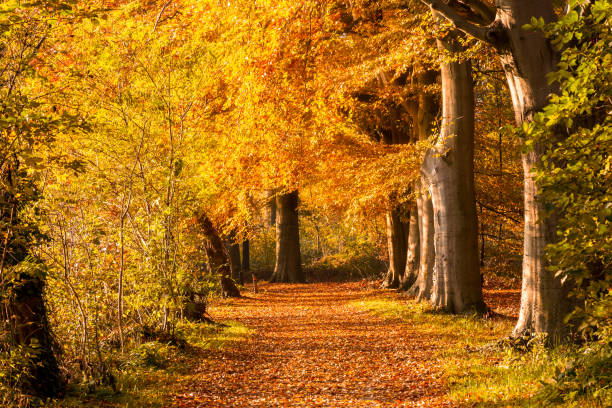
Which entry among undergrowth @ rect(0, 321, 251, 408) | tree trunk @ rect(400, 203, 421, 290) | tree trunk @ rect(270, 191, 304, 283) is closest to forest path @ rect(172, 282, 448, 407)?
undergrowth @ rect(0, 321, 251, 408)

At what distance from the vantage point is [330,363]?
9.45 metres

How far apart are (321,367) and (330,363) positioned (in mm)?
297

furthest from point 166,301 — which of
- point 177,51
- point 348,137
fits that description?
point 348,137

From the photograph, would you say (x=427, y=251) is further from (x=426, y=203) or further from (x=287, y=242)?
(x=287, y=242)

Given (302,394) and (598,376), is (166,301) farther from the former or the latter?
(598,376)

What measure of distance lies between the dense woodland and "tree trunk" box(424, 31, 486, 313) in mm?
46

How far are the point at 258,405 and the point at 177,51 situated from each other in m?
6.29

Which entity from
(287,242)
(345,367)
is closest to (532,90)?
(345,367)

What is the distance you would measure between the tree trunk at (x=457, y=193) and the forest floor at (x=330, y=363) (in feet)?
3.21

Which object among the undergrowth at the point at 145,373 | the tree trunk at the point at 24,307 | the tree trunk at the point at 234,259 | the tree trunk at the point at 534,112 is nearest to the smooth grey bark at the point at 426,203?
the undergrowth at the point at 145,373

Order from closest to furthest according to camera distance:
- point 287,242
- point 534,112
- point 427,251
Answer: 1. point 534,112
2. point 427,251
3. point 287,242

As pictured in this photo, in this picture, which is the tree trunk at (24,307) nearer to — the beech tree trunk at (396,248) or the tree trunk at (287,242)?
the beech tree trunk at (396,248)

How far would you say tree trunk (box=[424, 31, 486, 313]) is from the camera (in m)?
12.3

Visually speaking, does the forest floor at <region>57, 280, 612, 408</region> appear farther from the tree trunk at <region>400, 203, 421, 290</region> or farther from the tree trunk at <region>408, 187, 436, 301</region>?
the tree trunk at <region>400, 203, 421, 290</region>
